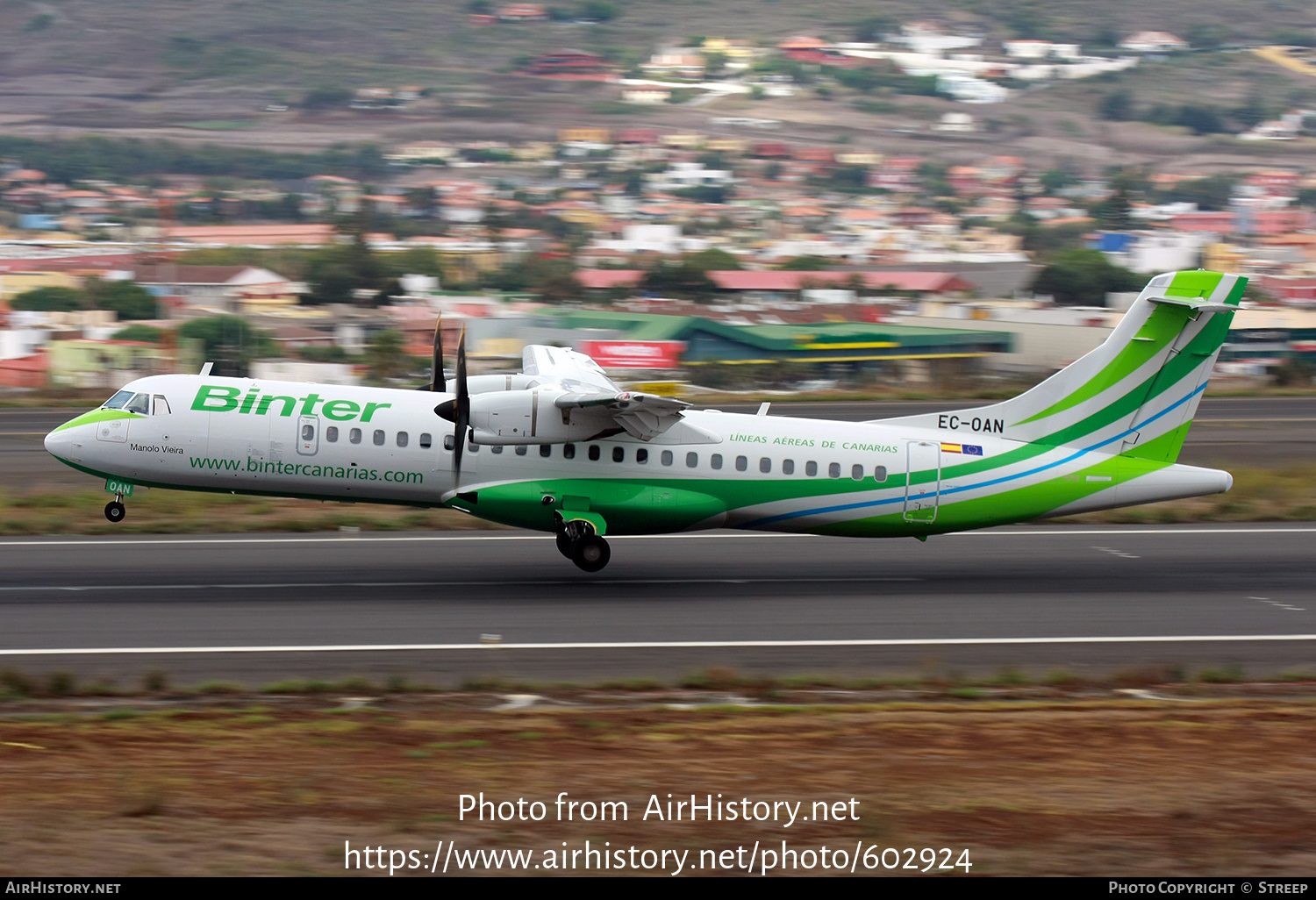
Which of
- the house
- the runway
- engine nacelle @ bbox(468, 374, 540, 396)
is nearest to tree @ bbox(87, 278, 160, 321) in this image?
the house

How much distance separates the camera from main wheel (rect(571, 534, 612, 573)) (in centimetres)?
2138

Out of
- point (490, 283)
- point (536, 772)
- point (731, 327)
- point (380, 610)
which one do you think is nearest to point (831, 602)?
point (380, 610)

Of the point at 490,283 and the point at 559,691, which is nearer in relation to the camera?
the point at 559,691

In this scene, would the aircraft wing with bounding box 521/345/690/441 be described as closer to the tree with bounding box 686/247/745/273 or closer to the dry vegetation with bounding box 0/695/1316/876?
the dry vegetation with bounding box 0/695/1316/876

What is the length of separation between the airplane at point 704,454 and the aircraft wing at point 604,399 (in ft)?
0.27

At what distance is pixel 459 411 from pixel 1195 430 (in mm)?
27460

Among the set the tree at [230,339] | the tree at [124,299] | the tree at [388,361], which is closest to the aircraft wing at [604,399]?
the tree at [388,361]

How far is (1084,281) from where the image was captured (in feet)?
283

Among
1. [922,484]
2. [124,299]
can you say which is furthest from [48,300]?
[922,484]

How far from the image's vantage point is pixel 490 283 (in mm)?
92250

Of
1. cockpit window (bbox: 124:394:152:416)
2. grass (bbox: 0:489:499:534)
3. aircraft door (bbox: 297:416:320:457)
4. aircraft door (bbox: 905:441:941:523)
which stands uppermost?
cockpit window (bbox: 124:394:152:416)

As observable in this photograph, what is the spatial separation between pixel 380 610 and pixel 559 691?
4805mm

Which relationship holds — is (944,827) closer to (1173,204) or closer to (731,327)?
(731,327)

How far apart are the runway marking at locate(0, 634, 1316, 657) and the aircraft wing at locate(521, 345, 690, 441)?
3742mm
